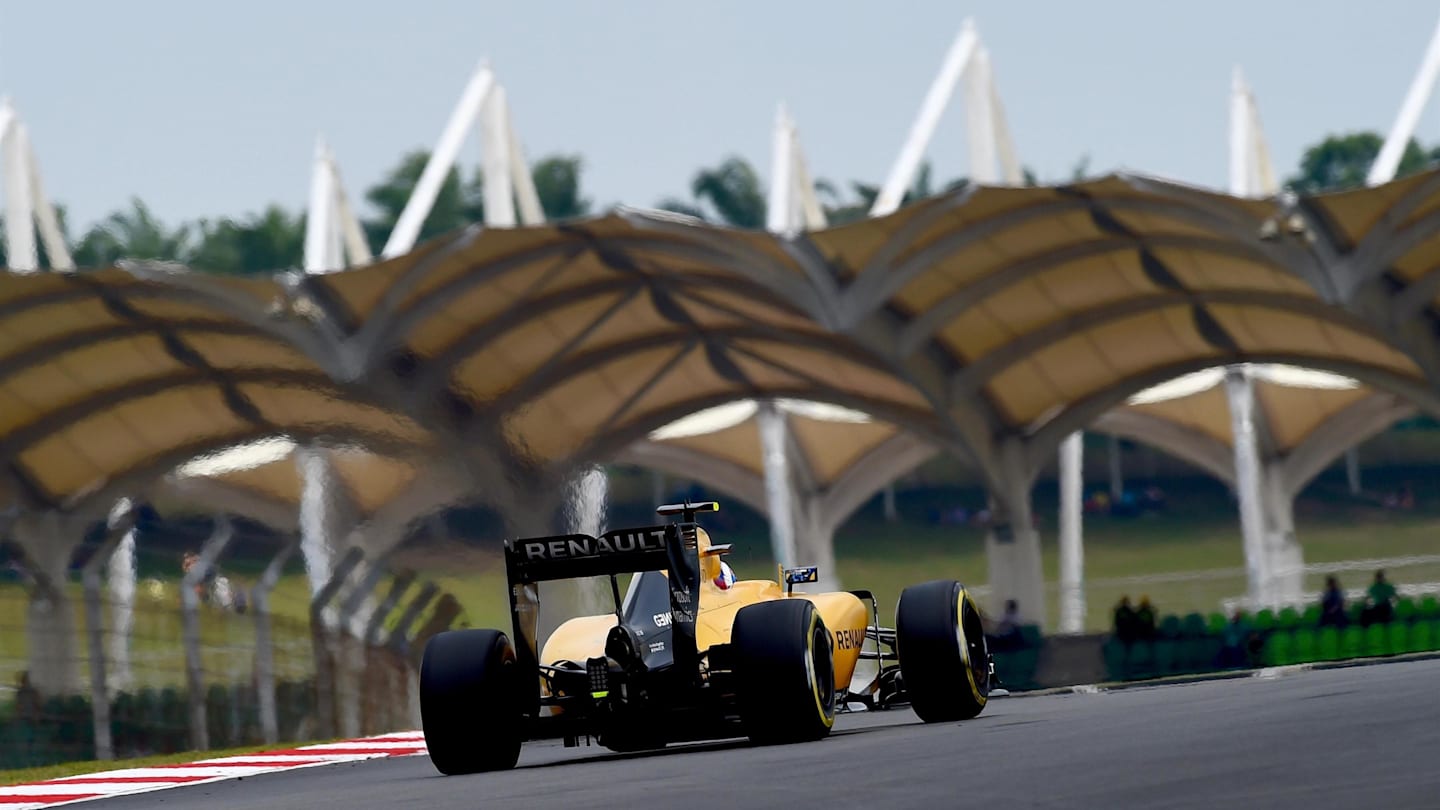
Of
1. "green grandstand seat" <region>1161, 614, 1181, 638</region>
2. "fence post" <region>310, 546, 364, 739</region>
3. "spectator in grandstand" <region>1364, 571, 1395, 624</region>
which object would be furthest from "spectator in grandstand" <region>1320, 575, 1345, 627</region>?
"fence post" <region>310, 546, 364, 739</region>

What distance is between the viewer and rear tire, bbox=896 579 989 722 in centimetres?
1275

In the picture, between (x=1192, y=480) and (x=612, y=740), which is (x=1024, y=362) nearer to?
(x=612, y=740)

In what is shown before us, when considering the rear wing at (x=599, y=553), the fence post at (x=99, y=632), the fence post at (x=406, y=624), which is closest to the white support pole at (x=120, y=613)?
the fence post at (x=99, y=632)

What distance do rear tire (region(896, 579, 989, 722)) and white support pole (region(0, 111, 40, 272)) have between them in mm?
26498

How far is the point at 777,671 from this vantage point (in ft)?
37.8

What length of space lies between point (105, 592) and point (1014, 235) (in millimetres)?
15496

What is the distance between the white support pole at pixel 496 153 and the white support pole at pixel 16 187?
8.32 meters

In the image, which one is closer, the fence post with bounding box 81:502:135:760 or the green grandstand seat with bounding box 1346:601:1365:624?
the fence post with bounding box 81:502:135:760

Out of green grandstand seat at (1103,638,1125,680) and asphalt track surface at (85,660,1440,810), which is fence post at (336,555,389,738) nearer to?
asphalt track surface at (85,660,1440,810)

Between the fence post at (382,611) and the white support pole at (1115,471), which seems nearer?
the fence post at (382,611)

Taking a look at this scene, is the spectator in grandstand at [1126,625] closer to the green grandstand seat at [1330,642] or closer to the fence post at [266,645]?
the green grandstand seat at [1330,642]

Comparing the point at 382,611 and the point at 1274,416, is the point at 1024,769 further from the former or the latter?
the point at 1274,416

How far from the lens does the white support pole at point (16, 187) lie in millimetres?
35531

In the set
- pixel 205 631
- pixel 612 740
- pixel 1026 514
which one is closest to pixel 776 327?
pixel 1026 514
